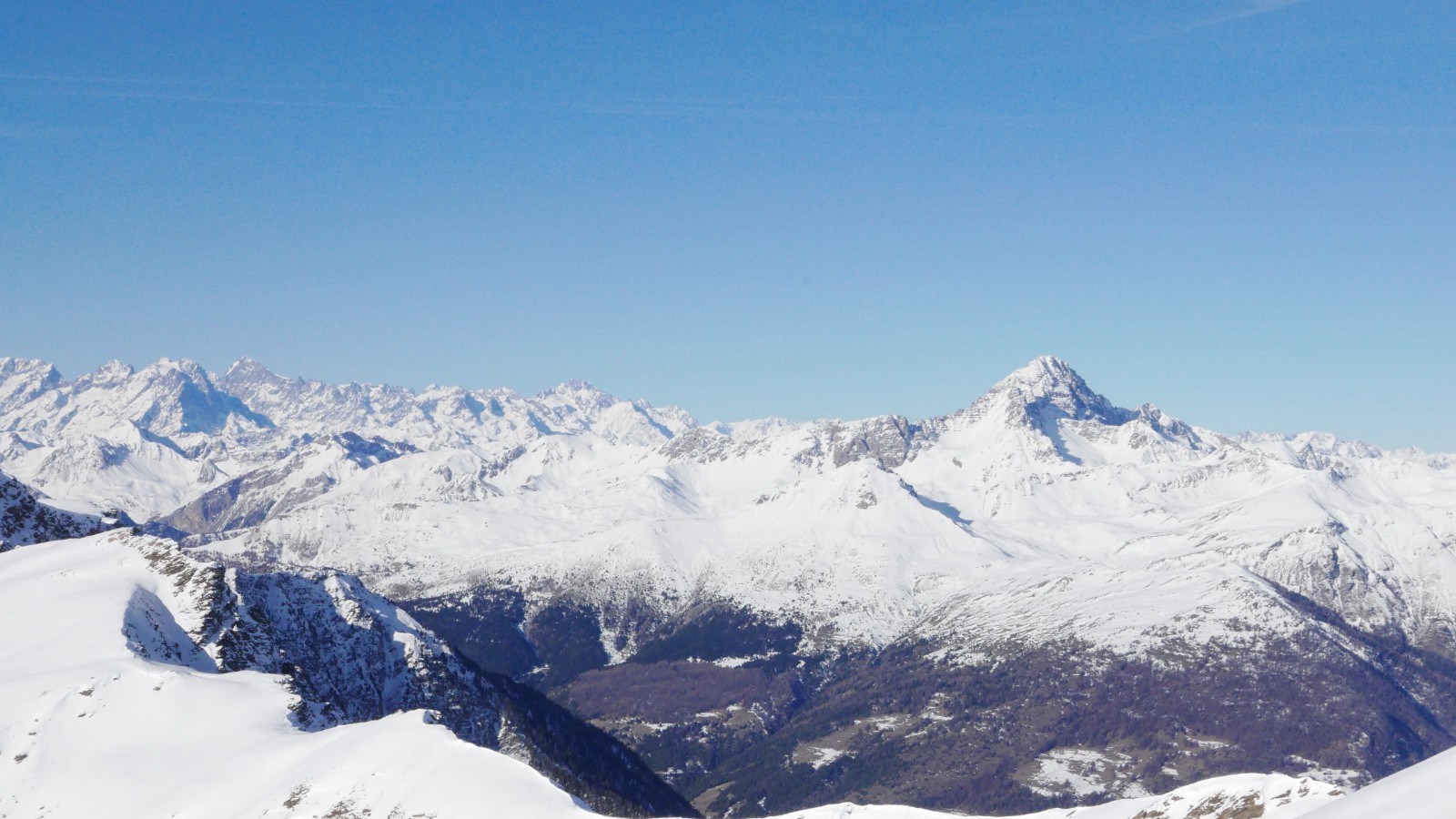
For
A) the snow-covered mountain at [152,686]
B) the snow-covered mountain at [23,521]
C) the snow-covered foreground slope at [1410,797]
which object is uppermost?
the snow-covered mountain at [23,521]

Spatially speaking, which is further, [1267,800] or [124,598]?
[124,598]

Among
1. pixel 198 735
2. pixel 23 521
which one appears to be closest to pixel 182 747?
pixel 198 735

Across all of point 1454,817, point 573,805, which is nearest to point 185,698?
point 573,805

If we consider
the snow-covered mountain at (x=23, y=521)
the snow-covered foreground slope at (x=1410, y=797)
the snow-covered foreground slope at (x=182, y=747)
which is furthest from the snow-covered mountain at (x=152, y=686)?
the snow-covered foreground slope at (x=1410, y=797)

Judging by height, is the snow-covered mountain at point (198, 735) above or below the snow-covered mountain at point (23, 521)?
below

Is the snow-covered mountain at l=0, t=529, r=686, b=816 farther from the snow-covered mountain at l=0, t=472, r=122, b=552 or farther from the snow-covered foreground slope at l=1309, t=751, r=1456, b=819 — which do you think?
the snow-covered foreground slope at l=1309, t=751, r=1456, b=819

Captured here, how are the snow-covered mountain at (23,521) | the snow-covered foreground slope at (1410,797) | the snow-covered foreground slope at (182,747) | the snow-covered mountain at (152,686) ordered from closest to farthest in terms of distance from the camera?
the snow-covered foreground slope at (1410,797) < the snow-covered foreground slope at (182,747) < the snow-covered mountain at (152,686) < the snow-covered mountain at (23,521)

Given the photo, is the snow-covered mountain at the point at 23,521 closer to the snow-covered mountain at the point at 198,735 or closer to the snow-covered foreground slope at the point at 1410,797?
the snow-covered mountain at the point at 198,735

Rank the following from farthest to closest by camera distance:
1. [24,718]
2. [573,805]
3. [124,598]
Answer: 1. [124,598]
2. [24,718]
3. [573,805]

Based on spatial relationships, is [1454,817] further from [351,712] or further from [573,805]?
[351,712]
